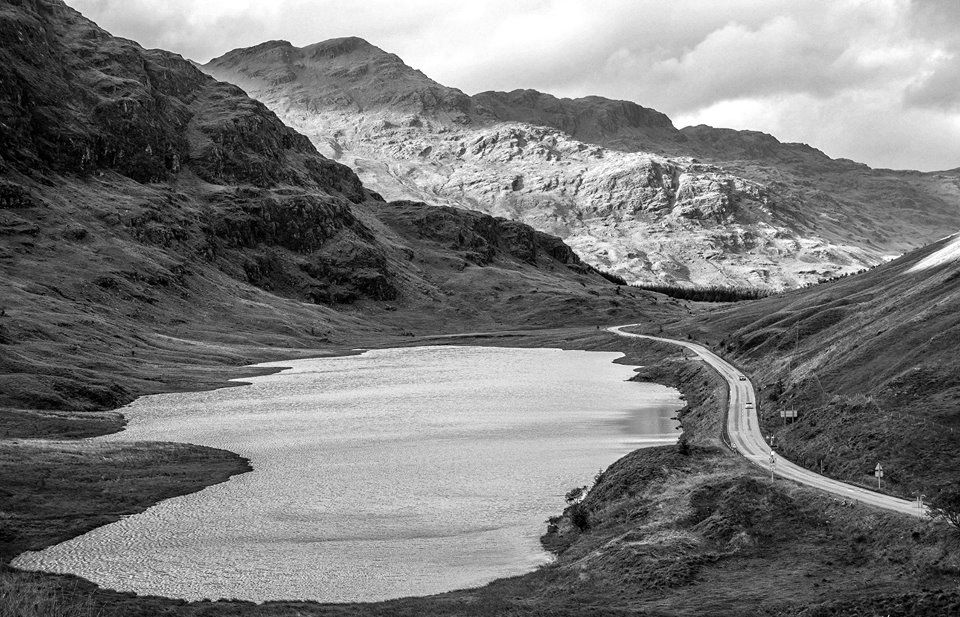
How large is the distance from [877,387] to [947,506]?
32.3 metres

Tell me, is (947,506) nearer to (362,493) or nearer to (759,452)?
(759,452)

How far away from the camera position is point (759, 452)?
70.6m

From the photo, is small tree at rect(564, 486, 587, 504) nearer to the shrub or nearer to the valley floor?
the valley floor

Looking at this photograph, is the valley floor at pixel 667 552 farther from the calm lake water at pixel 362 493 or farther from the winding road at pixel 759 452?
the calm lake water at pixel 362 493

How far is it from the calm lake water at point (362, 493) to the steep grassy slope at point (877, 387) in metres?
16.8

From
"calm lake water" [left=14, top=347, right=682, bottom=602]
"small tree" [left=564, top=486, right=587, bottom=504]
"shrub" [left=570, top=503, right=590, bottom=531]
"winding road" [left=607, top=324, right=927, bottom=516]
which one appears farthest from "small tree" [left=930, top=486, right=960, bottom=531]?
"small tree" [left=564, top=486, right=587, bottom=504]

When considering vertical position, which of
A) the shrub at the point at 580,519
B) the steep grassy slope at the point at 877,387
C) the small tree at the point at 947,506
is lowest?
the shrub at the point at 580,519

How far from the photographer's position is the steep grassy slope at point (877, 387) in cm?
5750

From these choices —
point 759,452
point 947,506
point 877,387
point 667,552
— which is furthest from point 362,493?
point 877,387

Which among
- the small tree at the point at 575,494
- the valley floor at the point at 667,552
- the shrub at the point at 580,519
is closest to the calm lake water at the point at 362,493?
the small tree at the point at 575,494

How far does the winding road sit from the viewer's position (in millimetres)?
50719

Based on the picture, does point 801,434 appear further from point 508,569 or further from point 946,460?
point 508,569

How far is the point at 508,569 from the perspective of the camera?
51.2 meters

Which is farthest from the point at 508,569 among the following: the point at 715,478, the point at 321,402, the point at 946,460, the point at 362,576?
the point at 321,402
